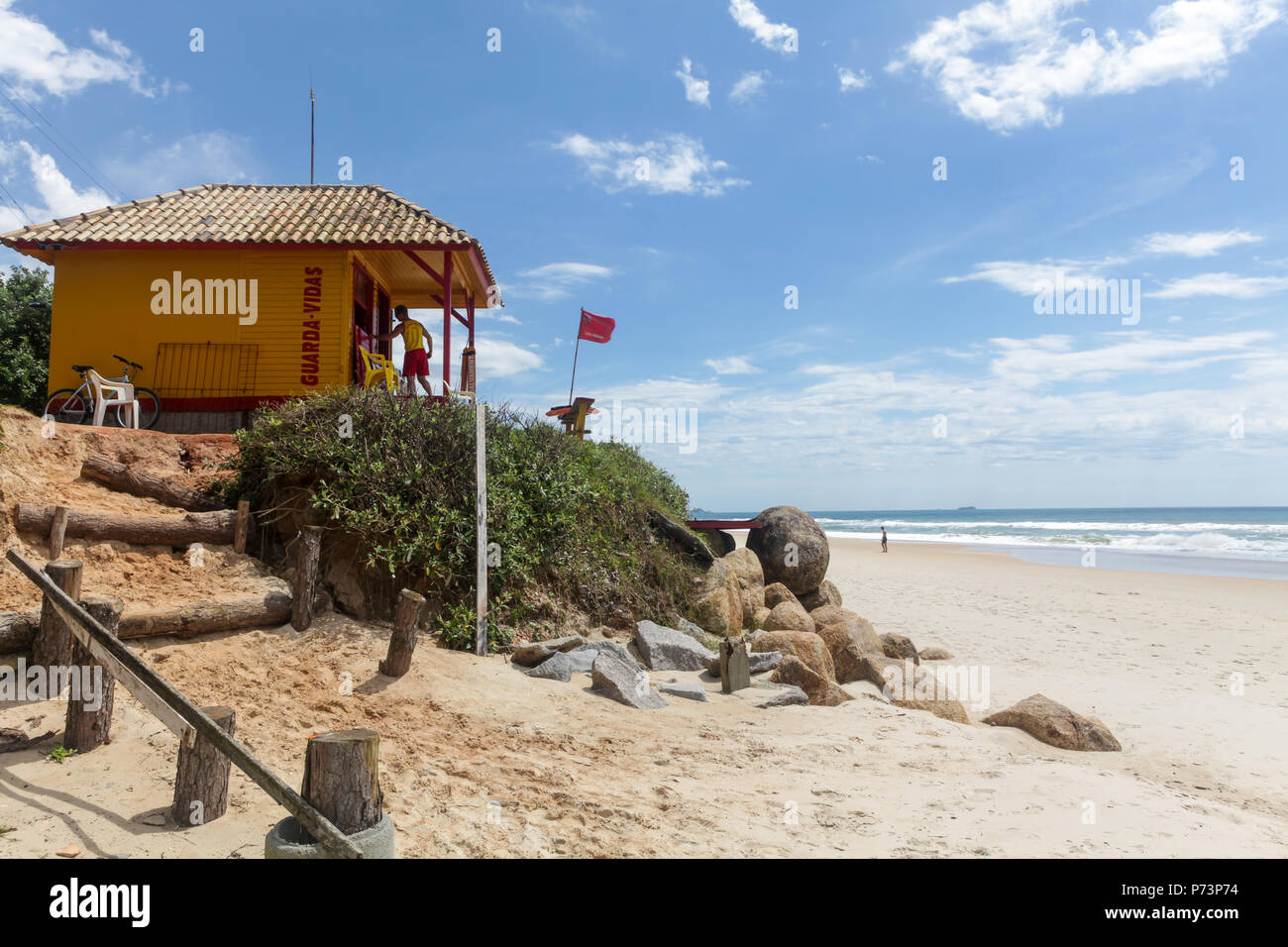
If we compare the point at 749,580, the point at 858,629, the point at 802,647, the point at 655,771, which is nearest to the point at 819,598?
the point at 749,580

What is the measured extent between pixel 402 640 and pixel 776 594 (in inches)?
314

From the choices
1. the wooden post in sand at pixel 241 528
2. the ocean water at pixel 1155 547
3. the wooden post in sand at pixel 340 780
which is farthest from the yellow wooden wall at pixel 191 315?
the ocean water at pixel 1155 547

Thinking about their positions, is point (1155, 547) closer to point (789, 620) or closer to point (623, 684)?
point (789, 620)

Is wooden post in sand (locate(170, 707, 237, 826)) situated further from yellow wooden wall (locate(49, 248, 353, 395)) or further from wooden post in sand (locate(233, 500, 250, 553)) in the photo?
yellow wooden wall (locate(49, 248, 353, 395))

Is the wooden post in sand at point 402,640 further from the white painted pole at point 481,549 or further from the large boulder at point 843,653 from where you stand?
the large boulder at point 843,653

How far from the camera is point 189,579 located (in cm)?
710

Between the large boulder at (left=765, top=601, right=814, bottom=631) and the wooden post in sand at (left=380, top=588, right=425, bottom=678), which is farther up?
the wooden post in sand at (left=380, top=588, right=425, bottom=678)

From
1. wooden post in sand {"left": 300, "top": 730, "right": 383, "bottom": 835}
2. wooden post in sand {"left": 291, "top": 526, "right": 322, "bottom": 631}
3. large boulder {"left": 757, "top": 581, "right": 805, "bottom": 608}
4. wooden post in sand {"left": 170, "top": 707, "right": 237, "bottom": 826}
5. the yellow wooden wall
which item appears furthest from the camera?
large boulder {"left": 757, "top": 581, "right": 805, "bottom": 608}

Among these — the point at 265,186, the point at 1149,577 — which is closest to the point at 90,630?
the point at 265,186

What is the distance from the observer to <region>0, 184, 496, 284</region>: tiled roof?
11969mm

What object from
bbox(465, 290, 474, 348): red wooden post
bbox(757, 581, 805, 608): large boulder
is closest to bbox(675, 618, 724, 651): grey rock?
bbox(757, 581, 805, 608): large boulder

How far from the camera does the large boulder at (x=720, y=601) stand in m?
11.0

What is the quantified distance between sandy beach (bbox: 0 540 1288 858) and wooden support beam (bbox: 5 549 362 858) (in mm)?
660

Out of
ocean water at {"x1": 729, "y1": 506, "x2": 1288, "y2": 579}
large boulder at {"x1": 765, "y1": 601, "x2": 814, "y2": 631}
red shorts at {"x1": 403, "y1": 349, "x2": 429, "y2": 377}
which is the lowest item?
ocean water at {"x1": 729, "y1": 506, "x2": 1288, "y2": 579}
